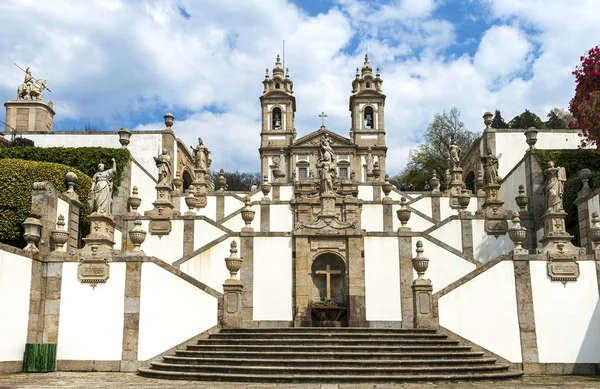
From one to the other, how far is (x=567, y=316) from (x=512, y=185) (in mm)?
12721

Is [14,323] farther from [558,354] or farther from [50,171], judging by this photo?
[558,354]

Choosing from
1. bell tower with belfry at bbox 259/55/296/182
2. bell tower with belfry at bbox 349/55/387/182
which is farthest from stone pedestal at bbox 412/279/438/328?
bell tower with belfry at bbox 259/55/296/182

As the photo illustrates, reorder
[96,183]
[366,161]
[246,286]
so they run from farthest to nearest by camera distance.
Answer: [366,161], [246,286], [96,183]

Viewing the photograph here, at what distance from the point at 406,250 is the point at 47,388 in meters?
10.8

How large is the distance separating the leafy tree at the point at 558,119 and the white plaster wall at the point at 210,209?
38.6 meters

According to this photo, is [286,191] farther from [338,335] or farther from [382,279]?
[338,335]

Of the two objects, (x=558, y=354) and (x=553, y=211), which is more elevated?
(x=553, y=211)

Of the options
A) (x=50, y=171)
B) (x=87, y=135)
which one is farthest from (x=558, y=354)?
(x=87, y=135)

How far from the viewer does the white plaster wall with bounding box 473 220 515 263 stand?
66.9 feet

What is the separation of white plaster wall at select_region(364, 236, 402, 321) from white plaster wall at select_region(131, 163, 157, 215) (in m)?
12.0

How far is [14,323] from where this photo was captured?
13609 mm

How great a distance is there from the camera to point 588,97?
1891 cm

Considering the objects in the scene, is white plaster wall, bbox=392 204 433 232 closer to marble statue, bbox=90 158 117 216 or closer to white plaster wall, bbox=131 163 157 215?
white plaster wall, bbox=131 163 157 215

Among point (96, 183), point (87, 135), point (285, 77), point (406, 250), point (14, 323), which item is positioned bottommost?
point (14, 323)
